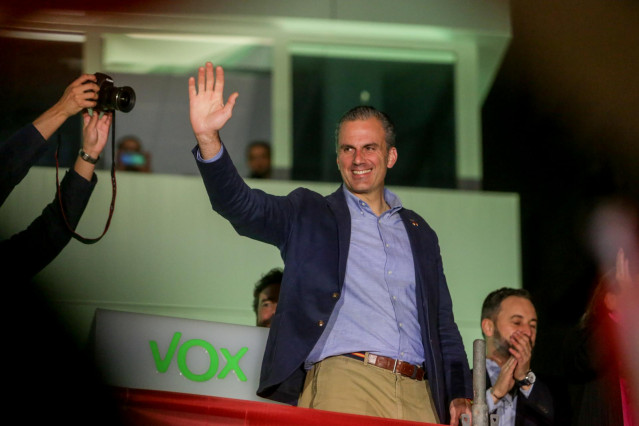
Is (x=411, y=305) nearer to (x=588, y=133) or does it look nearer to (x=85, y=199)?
(x=85, y=199)

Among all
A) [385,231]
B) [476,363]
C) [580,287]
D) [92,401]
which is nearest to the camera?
[92,401]

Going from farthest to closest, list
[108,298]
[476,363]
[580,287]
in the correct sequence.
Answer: [580,287] → [108,298] → [476,363]

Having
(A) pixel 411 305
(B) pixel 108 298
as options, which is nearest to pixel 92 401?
(A) pixel 411 305

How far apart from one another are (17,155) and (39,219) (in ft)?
0.95

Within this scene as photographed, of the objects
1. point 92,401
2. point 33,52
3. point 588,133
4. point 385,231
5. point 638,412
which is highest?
point 33,52

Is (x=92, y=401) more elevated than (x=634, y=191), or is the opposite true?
(x=634, y=191)

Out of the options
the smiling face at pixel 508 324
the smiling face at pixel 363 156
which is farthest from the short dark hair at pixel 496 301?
the smiling face at pixel 363 156

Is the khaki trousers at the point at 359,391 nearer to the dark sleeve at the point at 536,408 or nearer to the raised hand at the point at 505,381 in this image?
the raised hand at the point at 505,381

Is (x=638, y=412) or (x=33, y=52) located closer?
(x=638, y=412)

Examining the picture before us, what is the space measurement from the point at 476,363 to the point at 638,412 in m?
1.27

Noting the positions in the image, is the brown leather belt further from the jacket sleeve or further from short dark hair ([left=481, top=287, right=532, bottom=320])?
short dark hair ([left=481, top=287, right=532, bottom=320])

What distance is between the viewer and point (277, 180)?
6172 mm

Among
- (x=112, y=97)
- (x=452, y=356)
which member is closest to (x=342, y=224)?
(x=452, y=356)

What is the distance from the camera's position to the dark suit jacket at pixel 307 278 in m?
3.23
